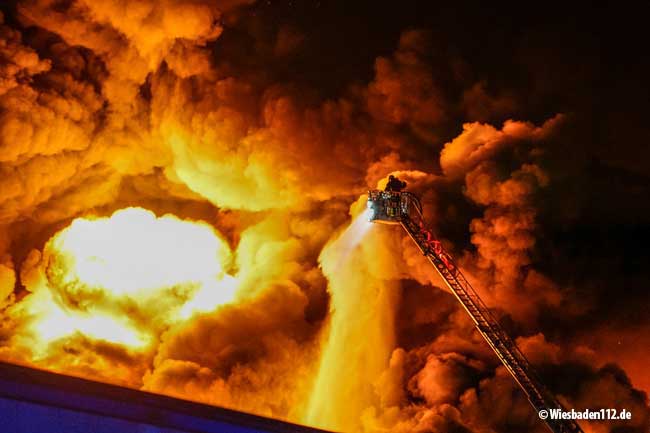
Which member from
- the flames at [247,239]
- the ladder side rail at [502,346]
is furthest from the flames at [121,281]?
the ladder side rail at [502,346]

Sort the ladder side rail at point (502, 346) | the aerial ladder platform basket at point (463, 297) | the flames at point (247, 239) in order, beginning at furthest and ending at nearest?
the flames at point (247, 239)
the aerial ladder platform basket at point (463, 297)
the ladder side rail at point (502, 346)

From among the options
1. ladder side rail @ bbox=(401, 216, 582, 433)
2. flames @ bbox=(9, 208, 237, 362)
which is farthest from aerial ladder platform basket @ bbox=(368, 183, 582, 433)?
flames @ bbox=(9, 208, 237, 362)

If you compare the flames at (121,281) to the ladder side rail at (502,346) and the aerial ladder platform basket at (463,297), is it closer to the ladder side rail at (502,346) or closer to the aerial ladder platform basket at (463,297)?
the aerial ladder platform basket at (463,297)

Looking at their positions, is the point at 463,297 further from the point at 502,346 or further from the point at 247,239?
the point at 247,239

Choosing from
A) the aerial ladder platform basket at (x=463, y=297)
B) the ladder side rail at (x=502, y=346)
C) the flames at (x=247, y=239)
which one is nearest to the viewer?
the ladder side rail at (x=502, y=346)

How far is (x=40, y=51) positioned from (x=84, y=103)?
1867 mm

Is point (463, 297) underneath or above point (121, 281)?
underneath

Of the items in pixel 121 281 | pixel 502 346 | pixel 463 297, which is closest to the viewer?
pixel 463 297

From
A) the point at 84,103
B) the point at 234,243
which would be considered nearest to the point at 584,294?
the point at 234,243

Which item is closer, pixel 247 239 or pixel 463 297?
pixel 463 297

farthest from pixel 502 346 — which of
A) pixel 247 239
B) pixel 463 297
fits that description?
pixel 247 239

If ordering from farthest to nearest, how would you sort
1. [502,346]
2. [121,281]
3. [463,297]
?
[121,281] → [502,346] → [463,297]

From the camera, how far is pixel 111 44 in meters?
20.2

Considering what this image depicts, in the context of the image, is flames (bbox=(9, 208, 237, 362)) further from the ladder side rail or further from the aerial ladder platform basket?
the ladder side rail
